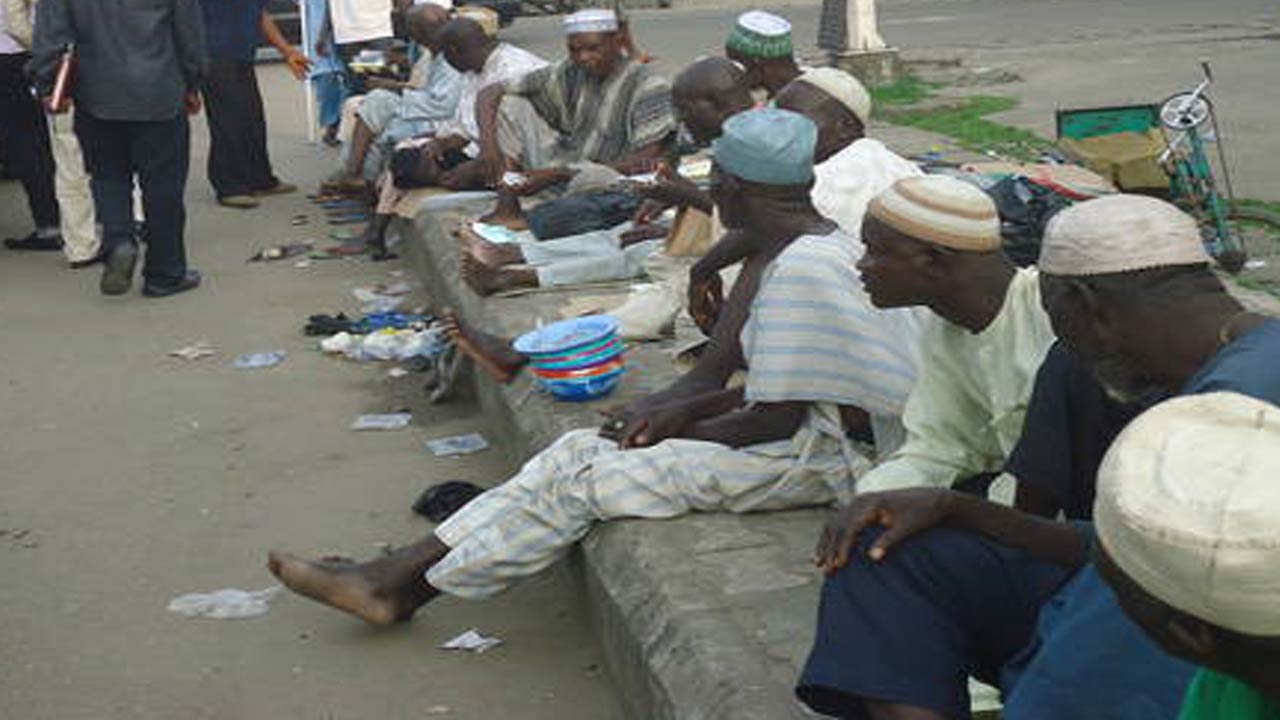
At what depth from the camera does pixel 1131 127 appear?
301 inches

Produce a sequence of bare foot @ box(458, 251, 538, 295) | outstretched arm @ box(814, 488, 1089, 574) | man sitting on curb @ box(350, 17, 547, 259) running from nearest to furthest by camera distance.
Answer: outstretched arm @ box(814, 488, 1089, 574)
bare foot @ box(458, 251, 538, 295)
man sitting on curb @ box(350, 17, 547, 259)

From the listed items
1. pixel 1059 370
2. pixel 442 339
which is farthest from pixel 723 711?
pixel 442 339

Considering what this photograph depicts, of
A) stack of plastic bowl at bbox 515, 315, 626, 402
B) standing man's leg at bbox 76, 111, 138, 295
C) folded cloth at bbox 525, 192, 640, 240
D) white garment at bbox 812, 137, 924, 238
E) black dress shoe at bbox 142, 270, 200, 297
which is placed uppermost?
white garment at bbox 812, 137, 924, 238

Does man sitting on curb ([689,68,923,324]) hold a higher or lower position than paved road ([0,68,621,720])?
higher

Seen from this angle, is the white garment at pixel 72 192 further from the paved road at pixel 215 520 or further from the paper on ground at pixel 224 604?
the paper on ground at pixel 224 604

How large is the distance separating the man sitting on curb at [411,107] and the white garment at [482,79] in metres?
0.32

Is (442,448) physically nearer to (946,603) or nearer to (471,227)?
(471,227)

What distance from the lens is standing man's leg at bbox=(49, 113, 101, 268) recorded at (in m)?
8.99

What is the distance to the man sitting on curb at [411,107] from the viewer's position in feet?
31.3

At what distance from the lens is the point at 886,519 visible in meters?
2.80

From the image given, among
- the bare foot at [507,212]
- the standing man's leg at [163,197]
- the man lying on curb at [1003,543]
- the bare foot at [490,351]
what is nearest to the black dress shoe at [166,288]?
the standing man's leg at [163,197]

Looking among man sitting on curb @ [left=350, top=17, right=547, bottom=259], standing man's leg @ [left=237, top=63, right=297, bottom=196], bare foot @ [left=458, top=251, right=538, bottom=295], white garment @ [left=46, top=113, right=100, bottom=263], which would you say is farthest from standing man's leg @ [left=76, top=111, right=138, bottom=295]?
bare foot @ [left=458, top=251, right=538, bottom=295]

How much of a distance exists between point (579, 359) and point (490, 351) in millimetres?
649

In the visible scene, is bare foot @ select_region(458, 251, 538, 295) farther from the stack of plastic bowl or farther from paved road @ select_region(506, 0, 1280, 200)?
paved road @ select_region(506, 0, 1280, 200)
